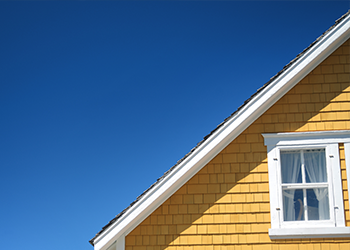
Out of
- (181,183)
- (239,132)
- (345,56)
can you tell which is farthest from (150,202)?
(345,56)

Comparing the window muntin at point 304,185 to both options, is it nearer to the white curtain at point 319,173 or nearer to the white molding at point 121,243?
the white curtain at point 319,173

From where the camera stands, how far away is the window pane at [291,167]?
877 centimetres

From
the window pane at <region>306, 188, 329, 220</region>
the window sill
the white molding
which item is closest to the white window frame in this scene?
the window sill

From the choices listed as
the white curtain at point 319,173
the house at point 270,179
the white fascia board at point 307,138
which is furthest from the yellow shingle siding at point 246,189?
the white curtain at point 319,173

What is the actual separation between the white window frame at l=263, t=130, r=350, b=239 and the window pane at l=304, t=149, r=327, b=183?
0.12 m

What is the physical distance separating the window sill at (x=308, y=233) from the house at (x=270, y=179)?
0.02 m

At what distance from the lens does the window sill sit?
824 cm

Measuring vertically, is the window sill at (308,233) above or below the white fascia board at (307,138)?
below

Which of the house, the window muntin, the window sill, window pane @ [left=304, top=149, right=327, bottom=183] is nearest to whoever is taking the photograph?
the window sill

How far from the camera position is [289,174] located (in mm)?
8812

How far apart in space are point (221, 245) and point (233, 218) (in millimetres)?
605

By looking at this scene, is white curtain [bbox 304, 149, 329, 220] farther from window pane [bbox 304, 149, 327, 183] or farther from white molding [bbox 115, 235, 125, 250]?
white molding [bbox 115, 235, 125, 250]

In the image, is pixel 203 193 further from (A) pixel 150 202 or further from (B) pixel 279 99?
(B) pixel 279 99

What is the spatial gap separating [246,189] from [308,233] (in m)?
1.50
